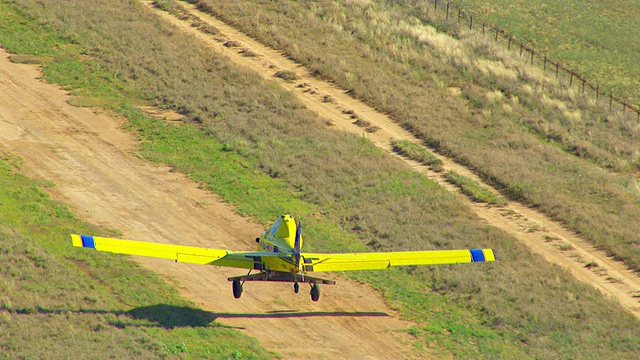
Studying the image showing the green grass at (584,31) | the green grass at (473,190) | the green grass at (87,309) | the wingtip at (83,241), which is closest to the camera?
the green grass at (87,309)

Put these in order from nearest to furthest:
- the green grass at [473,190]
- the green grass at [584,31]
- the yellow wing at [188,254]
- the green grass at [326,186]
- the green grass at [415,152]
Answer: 1. the yellow wing at [188,254]
2. the green grass at [326,186]
3. the green grass at [473,190]
4. the green grass at [415,152]
5. the green grass at [584,31]

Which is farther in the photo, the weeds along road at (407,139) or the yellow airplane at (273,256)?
the weeds along road at (407,139)

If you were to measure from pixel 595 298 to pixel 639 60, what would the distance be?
127 feet

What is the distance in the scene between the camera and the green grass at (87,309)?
2362 centimetres

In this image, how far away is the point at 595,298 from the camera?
104 ft

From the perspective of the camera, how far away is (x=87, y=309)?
25.8m

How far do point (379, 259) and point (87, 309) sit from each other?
913 cm

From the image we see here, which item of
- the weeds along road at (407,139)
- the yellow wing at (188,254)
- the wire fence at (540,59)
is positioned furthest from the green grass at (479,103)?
the yellow wing at (188,254)

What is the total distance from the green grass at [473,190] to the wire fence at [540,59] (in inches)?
633

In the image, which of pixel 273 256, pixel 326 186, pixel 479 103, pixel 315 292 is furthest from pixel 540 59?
pixel 273 256

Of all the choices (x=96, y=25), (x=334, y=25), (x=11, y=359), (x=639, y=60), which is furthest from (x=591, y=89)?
(x=11, y=359)

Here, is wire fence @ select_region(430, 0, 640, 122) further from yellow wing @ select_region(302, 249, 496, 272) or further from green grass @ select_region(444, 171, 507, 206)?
yellow wing @ select_region(302, 249, 496, 272)

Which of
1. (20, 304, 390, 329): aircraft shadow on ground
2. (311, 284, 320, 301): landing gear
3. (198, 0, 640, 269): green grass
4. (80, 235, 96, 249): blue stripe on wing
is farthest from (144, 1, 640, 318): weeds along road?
(80, 235, 96, 249): blue stripe on wing

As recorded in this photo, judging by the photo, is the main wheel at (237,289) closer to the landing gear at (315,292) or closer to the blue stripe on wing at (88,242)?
the landing gear at (315,292)
